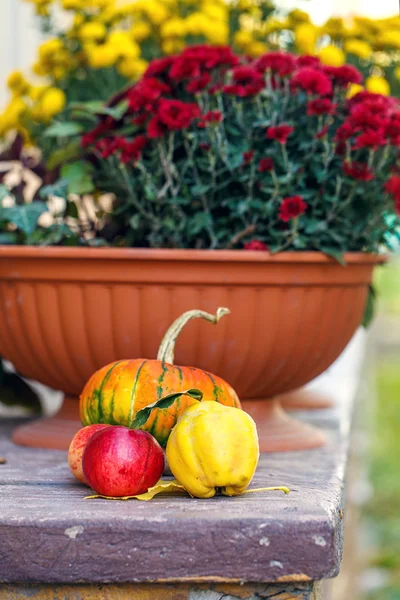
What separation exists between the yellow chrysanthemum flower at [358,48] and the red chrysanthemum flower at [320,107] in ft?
1.77

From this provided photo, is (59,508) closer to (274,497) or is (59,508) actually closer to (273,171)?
(274,497)

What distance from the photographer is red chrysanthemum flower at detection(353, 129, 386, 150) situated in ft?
4.46

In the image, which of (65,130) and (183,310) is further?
(65,130)

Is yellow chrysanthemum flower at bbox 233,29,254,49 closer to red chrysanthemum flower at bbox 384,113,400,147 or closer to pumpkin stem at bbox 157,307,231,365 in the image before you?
red chrysanthemum flower at bbox 384,113,400,147

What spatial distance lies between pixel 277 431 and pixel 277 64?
606mm

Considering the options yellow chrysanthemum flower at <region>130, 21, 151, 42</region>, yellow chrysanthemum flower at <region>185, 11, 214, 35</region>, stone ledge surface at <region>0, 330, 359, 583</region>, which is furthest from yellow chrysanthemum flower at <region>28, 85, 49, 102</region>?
stone ledge surface at <region>0, 330, 359, 583</region>

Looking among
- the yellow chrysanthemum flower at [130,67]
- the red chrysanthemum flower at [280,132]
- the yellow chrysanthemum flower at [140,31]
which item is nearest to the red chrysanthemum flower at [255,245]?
the red chrysanthemum flower at [280,132]

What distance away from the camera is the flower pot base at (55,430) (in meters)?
1.47

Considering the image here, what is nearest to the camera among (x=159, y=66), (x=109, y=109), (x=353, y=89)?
(x=159, y=66)

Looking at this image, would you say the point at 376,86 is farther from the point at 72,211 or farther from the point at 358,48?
the point at 72,211

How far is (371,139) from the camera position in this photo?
1.36 meters

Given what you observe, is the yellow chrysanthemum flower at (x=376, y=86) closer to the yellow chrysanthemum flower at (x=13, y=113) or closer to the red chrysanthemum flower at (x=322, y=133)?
the red chrysanthemum flower at (x=322, y=133)

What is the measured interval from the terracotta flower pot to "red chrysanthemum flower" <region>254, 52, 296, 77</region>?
305mm

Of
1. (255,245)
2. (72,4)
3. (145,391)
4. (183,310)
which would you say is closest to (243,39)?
(72,4)
